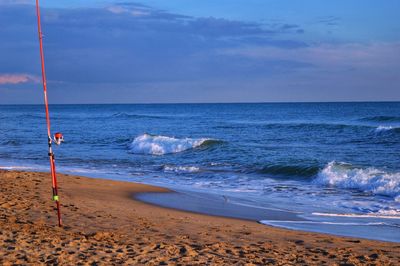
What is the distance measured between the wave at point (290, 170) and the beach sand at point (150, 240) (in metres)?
7.43

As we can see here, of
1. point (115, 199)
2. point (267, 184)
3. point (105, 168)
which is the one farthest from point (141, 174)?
point (115, 199)

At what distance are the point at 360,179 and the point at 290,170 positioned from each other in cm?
325

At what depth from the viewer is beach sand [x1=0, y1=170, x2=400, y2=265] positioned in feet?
20.4

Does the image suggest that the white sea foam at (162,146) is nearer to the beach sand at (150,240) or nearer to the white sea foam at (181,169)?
the white sea foam at (181,169)

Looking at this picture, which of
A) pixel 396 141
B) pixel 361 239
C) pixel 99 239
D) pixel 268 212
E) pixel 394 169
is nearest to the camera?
pixel 99 239

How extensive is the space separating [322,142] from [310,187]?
577 inches

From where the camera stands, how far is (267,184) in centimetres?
1503

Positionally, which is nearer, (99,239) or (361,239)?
(99,239)

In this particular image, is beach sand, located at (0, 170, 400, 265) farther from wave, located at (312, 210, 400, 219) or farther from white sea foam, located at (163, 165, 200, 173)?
white sea foam, located at (163, 165, 200, 173)

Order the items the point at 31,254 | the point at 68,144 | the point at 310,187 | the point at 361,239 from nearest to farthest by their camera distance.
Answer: the point at 31,254 < the point at 361,239 < the point at 310,187 < the point at 68,144

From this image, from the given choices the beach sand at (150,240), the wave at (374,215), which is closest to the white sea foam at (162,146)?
the beach sand at (150,240)

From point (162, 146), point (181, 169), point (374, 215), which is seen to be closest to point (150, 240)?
point (374, 215)

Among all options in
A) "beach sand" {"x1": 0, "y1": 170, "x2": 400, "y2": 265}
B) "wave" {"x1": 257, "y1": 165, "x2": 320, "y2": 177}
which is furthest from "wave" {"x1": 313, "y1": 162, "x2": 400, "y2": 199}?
"beach sand" {"x1": 0, "y1": 170, "x2": 400, "y2": 265}

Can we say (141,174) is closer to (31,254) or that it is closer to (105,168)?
(105,168)
